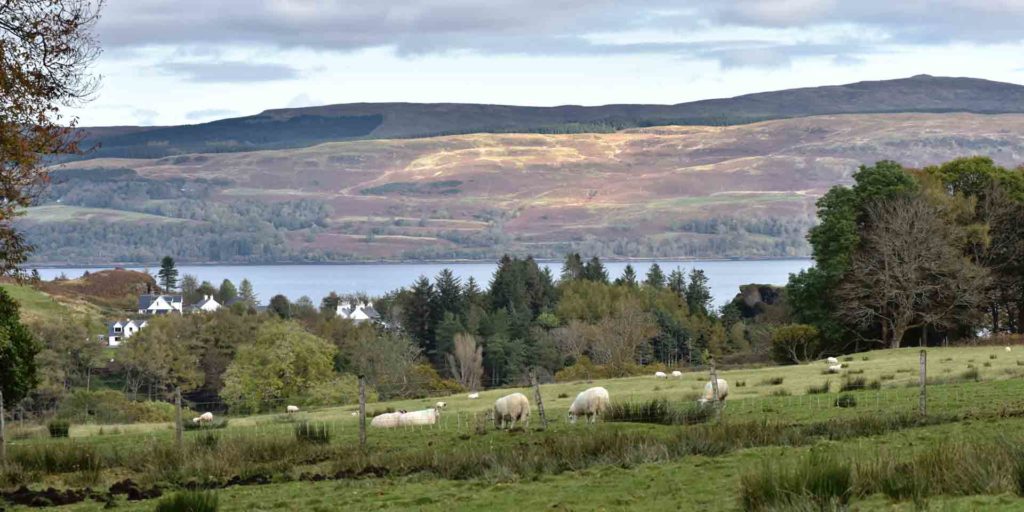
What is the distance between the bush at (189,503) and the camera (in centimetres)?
1520

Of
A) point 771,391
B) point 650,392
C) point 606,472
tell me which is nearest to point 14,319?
point 650,392

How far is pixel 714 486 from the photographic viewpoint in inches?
645

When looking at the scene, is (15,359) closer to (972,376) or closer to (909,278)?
(972,376)

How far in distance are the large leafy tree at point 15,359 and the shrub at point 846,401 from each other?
→ 2460 centimetres

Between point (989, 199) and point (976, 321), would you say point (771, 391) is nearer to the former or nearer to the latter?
point (976, 321)

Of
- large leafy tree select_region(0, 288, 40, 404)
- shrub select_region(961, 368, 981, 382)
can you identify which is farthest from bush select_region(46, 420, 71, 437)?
shrub select_region(961, 368, 981, 382)

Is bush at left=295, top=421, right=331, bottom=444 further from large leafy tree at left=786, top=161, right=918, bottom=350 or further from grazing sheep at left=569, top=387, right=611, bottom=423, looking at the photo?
large leafy tree at left=786, top=161, right=918, bottom=350

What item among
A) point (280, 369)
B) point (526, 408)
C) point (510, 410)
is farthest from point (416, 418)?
point (280, 369)

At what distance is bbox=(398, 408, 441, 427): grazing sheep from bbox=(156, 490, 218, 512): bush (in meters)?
15.7

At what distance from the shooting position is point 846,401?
29.8 meters

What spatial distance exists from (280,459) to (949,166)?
2688 inches

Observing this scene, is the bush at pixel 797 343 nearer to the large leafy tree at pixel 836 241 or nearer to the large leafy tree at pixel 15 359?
the large leafy tree at pixel 836 241

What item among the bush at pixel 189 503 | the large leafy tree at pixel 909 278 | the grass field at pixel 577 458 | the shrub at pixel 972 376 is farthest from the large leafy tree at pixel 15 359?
the large leafy tree at pixel 909 278

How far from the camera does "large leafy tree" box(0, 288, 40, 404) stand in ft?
130
